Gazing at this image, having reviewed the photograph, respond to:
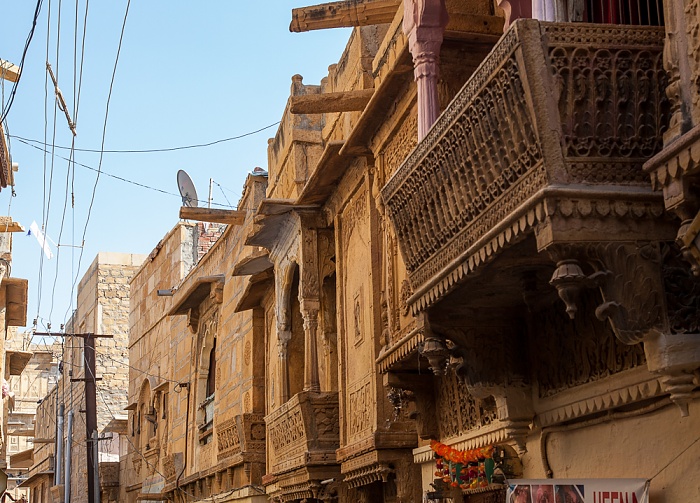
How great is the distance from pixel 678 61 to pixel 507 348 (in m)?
2.82

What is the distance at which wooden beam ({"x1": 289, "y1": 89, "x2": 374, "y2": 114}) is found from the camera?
30.1 feet

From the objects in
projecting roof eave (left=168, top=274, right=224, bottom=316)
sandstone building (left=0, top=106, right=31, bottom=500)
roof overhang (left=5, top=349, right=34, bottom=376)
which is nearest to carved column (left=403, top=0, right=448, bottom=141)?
sandstone building (left=0, top=106, right=31, bottom=500)

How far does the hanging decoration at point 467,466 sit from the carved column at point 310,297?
11.4 ft

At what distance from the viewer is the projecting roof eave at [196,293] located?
17500 millimetres

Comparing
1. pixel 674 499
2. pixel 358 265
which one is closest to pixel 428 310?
pixel 674 499

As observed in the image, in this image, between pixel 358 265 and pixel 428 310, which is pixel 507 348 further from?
pixel 358 265

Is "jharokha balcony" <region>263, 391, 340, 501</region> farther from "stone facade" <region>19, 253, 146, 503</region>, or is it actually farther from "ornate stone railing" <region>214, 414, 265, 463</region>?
"stone facade" <region>19, 253, 146, 503</region>

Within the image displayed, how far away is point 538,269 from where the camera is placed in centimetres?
600

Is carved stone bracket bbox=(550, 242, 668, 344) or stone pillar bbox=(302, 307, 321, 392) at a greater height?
stone pillar bbox=(302, 307, 321, 392)

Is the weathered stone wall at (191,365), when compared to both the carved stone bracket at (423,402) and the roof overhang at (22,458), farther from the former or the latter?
the roof overhang at (22,458)

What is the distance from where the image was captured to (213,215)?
1531cm

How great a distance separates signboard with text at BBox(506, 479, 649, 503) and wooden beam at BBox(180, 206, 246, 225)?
8.53 meters

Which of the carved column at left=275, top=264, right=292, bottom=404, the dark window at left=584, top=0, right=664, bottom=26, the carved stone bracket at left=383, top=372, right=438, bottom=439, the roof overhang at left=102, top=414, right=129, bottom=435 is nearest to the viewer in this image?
the dark window at left=584, top=0, right=664, bottom=26

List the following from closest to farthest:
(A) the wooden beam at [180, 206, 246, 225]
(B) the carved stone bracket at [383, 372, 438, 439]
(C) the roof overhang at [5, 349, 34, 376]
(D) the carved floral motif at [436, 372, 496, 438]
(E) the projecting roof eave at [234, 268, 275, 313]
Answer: (D) the carved floral motif at [436, 372, 496, 438] < (B) the carved stone bracket at [383, 372, 438, 439] < (E) the projecting roof eave at [234, 268, 275, 313] < (A) the wooden beam at [180, 206, 246, 225] < (C) the roof overhang at [5, 349, 34, 376]
